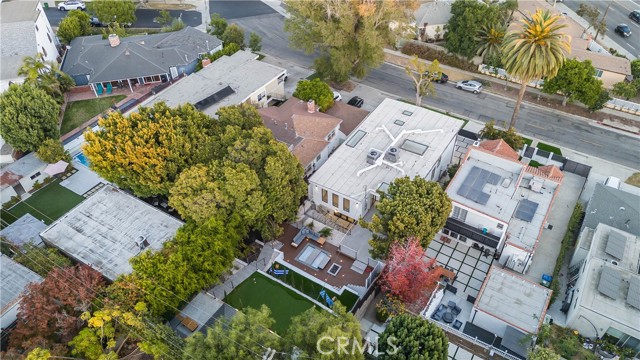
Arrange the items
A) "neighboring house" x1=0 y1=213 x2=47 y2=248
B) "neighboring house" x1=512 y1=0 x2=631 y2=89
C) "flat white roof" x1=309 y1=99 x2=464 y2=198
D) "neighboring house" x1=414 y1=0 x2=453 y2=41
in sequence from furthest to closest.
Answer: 1. "neighboring house" x1=414 y1=0 x2=453 y2=41
2. "neighboring house" x1=512 y1=0 x2=631 y2=89
3. "flat white roof" x1=309 y1=99 x2=464 y2=198
4. "neighboring house" x1=0 y1=213 x2=47 y2=248

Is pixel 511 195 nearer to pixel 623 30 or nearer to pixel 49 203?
pixel 49 203

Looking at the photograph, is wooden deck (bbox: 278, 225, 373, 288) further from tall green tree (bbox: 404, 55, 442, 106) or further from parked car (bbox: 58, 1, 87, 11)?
parked car (bbox: 58, 1, 87, 11)

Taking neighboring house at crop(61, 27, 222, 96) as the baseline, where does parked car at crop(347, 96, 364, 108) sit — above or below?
below

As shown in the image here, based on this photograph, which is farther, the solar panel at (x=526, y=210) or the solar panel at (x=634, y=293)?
the solar panel at (x=526, y=210)

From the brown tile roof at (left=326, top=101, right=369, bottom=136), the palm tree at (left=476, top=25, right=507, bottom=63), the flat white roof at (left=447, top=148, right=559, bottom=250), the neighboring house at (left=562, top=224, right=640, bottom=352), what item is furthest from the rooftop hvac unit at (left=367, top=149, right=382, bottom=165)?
the palm tree at (left=476, top=25, right=507, bottom=63)

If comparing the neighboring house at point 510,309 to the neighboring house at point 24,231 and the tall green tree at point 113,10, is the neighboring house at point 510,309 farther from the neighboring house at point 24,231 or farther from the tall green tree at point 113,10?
the tall green tree at point 113,10

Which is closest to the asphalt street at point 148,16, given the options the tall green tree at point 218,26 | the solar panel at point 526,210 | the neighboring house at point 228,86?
the tall green tree at point 218,26

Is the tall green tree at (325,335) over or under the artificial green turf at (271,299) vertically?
over
